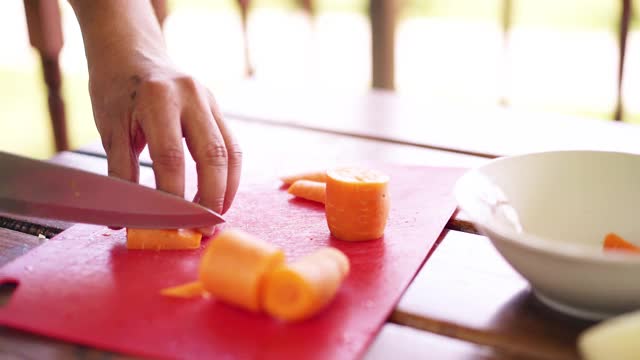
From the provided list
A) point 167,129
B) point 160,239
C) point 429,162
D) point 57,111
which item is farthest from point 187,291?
point 57,111

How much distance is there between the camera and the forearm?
1.30 metres

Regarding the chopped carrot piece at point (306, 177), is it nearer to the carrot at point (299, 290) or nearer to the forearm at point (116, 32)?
the forearm at point (116, 32)

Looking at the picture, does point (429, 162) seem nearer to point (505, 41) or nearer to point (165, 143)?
point (165, 143)

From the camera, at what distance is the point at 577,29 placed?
15.0 feet

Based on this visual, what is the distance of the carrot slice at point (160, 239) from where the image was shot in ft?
3.76

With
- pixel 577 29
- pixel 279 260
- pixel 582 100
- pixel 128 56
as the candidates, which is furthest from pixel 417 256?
pixel 577 29

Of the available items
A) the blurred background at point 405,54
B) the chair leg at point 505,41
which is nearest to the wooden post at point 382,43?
the blurred background at point 405,54

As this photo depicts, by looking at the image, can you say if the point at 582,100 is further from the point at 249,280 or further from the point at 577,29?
the point at 249,280

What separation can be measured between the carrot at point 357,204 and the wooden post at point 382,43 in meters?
2.37

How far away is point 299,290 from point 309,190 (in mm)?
432

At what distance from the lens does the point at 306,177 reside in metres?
1.40

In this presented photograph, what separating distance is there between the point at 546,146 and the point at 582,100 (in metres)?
2.87

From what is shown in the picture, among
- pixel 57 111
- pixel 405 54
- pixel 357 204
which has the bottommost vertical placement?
pixel 405 54

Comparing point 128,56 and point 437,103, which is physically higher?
point 128,56
